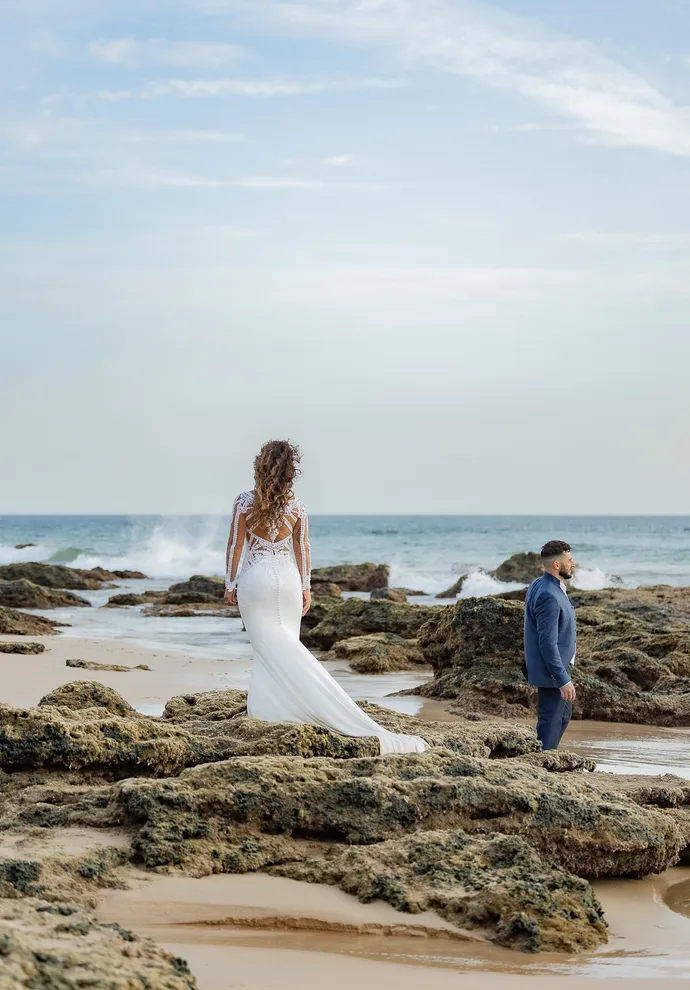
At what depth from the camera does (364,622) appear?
53.5 ft

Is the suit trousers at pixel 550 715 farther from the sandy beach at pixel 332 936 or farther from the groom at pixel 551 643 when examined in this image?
the sandy beach at pixel 332 936

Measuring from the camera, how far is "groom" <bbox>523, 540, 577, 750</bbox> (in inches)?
281

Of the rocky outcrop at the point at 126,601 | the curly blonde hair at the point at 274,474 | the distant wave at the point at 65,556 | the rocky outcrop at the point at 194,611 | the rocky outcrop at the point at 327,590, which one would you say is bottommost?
the distant wave at the point at 65,556

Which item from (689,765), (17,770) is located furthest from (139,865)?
(689,765)

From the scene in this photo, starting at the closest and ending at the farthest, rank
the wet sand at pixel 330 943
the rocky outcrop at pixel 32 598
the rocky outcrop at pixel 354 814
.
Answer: the wet sand at pixel 330 943 < the rocky outcrop at pixel 354 814 < the rocky outcrop at pixel 32 598

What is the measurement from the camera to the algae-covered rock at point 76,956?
9.22 feet

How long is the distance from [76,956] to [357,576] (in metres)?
31.8

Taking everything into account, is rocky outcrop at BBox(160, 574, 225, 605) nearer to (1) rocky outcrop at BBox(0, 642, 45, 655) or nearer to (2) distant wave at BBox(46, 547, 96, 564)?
(1) rocky outcrop at BBox(0, 642, 45, 655)

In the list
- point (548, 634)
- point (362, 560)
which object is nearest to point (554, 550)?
point (548, 634)

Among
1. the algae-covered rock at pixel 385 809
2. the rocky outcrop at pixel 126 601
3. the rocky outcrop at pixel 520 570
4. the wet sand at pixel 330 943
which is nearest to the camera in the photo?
the wet sand at pixel 330 943

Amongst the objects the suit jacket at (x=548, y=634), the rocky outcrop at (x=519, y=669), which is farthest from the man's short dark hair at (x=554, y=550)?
the rocky outcrop at (x=519, y=669)

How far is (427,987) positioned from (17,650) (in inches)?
443

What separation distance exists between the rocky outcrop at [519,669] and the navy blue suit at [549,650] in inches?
126

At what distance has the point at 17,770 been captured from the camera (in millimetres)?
5473
